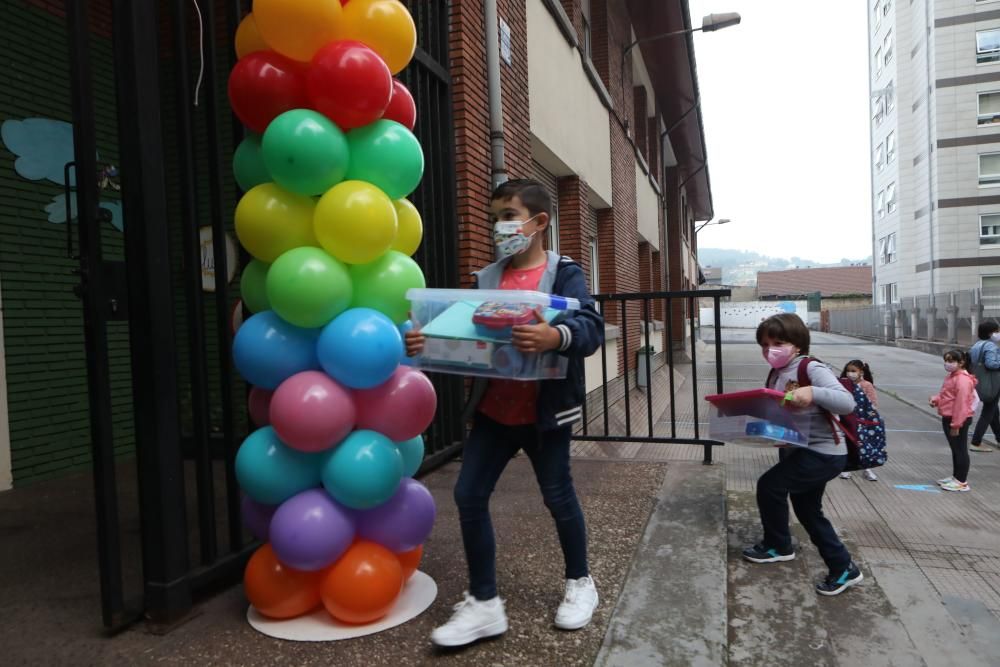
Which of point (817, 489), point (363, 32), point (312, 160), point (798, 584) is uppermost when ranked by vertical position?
point (363, 32)

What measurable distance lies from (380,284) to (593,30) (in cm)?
1012

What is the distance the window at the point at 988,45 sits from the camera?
30.8 m

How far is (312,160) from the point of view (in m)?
2.20

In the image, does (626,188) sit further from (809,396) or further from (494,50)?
(809,396)

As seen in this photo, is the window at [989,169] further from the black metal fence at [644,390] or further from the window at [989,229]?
the black metal fence at [644,390]

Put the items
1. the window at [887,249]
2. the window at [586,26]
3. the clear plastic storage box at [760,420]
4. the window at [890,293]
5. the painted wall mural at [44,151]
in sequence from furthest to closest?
the window at [890,293] → the window at [887,249] → the window at [586,26] → the painted wall mural at [44,151] → the clear plastic storage box at [760,420]

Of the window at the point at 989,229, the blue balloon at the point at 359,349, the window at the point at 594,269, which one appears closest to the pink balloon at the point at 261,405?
the blue balloon at the point at 359,349

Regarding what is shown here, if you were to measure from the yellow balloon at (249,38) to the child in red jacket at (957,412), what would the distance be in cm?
655

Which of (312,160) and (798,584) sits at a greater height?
(312,160)

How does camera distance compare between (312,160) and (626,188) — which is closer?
(312,160)

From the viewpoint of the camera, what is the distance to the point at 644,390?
11594mm

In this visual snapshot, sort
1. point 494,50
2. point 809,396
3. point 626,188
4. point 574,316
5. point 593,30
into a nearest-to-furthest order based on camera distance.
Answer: point 574,316
point 809,396
point 494,50
point 593,30
point 626,188

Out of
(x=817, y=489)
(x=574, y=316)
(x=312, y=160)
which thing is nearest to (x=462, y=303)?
(x=574, y=316)

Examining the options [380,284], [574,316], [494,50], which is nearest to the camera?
[574,316]
